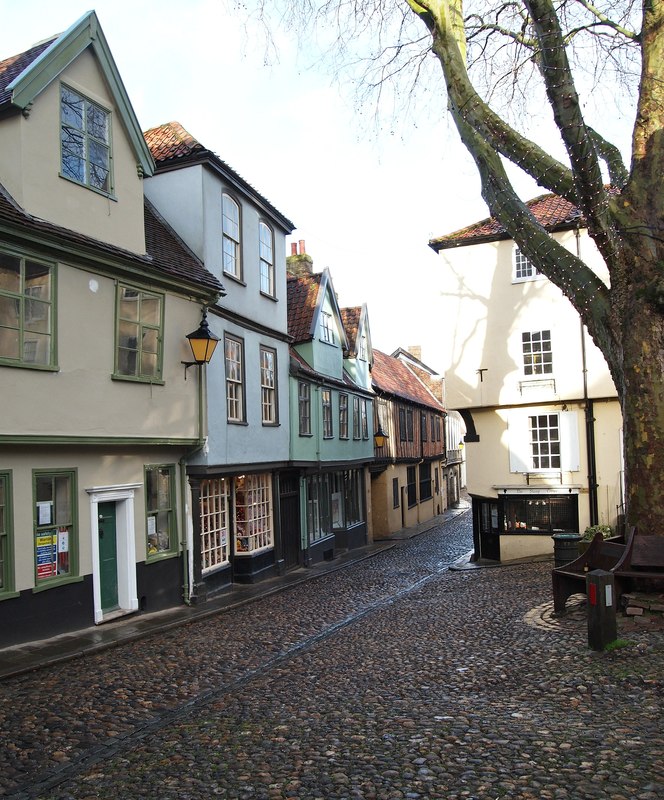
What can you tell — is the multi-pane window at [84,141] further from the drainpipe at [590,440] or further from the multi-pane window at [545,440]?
the multi-pane window at [545,440]

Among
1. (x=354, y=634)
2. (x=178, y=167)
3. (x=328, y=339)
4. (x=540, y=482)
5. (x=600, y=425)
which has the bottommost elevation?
(x=354, y=634)

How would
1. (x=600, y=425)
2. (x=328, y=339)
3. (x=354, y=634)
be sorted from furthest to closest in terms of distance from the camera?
(x=328, y=339)
(x=600, y=425)
(x=354, y=634)

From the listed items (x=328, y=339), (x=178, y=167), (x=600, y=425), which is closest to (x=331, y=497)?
(x=328, y=339)

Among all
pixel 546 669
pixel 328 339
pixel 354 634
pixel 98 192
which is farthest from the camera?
pixel 328 339

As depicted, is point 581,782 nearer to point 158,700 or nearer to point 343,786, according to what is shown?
point 343,786

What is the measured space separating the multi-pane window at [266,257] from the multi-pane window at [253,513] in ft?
15.7

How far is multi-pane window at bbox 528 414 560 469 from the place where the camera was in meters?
21.4

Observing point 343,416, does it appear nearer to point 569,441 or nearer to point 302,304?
point 302,304

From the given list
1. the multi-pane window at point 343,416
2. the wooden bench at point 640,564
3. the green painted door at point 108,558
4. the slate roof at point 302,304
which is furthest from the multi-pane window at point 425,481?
the wooden bench at point 640,564

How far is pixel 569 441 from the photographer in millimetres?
20906

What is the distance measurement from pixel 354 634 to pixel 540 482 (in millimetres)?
11834

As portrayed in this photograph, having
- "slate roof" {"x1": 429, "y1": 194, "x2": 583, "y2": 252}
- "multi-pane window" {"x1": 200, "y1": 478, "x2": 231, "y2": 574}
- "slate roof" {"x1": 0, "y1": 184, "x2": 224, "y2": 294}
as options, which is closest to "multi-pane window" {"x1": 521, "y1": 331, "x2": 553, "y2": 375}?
"slate roof" {"x1": 429, "y1": 194, "x2": 583, "y2": 252}

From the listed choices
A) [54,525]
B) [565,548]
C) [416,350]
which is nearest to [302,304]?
[565,548]

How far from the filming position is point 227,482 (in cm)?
1744
